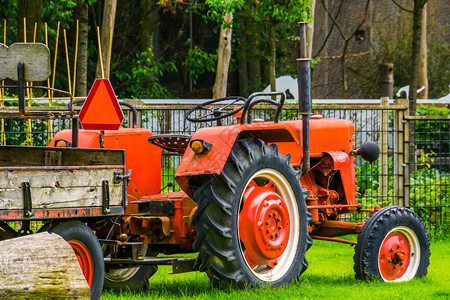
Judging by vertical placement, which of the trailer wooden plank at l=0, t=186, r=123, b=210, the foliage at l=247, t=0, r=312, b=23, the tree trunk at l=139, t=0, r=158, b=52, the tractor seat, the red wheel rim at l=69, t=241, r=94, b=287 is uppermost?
the tree trunk at l=139, t=0, r=158, b=52

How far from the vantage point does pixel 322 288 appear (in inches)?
260

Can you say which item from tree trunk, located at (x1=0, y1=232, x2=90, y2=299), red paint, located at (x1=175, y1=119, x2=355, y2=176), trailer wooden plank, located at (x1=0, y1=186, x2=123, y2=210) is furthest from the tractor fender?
tree trunk, located at (x1=0, y1=232, x2=90, y2=299)

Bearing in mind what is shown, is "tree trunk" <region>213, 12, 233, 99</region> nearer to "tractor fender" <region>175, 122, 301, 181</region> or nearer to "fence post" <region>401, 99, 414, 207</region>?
"fence post" <region>401, 99, 414, 207</region>

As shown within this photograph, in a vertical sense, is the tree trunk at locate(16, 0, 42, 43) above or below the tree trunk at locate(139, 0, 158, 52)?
below

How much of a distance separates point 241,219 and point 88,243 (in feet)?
4.29

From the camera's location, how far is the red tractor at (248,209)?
5922 mm

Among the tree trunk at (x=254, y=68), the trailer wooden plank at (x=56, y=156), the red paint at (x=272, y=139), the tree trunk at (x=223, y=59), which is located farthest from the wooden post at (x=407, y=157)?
the tree trunk at (x=254, y=68)

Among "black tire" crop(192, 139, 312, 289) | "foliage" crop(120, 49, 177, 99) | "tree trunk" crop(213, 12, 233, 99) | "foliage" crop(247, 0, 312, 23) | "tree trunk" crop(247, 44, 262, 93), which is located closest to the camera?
"black tire" crop(192, 139, 312, 289)

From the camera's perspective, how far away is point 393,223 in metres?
7.04

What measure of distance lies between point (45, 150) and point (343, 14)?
23.4 meters

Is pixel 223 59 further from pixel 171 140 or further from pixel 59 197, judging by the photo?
pixel 59 197

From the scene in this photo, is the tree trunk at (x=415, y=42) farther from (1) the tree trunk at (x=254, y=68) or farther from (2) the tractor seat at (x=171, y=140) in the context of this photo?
(1) the tree trunk at (x=254, y=68)

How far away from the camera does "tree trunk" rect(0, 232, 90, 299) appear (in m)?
4.80

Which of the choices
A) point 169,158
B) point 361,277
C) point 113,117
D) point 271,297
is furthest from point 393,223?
point 169,158
